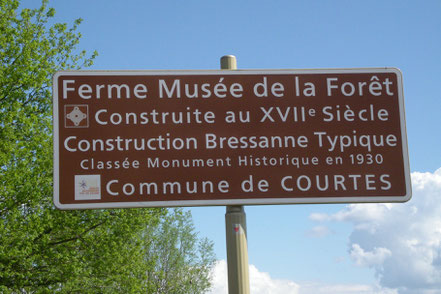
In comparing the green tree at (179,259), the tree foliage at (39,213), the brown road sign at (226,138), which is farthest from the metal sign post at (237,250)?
the green tree at (179,259)

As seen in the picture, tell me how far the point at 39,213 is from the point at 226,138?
17924 mm

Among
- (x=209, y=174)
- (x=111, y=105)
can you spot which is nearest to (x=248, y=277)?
(x=209, y=174)

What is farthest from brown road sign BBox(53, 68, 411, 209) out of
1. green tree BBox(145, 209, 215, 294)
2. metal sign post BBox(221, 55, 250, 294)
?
green tree BBox(145, 209, 215, 294)

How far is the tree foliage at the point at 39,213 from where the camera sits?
20812mm

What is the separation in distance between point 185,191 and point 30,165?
17958 millimetres

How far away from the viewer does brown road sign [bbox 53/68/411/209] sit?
494 centimetres

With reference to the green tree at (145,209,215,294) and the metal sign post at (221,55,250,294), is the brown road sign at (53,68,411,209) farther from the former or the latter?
the green tree at (145,209,215,294)

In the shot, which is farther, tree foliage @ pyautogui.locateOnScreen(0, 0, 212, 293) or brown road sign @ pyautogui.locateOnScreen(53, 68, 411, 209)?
tree foliage @ pyautogui.locateOnScreen(0, 0, 212, 293)

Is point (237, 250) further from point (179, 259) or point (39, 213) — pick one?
point (179, 259)

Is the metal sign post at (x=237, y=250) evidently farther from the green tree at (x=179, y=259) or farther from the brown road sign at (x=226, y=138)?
the green tree at (x=179, y=259)

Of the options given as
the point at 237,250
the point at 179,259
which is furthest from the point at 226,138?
the point at 179,259

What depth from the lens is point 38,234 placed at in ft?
70.0

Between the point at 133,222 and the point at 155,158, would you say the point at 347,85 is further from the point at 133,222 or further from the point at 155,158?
the point at 133,222

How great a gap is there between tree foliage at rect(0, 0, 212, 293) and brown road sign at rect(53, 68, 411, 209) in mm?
16079
